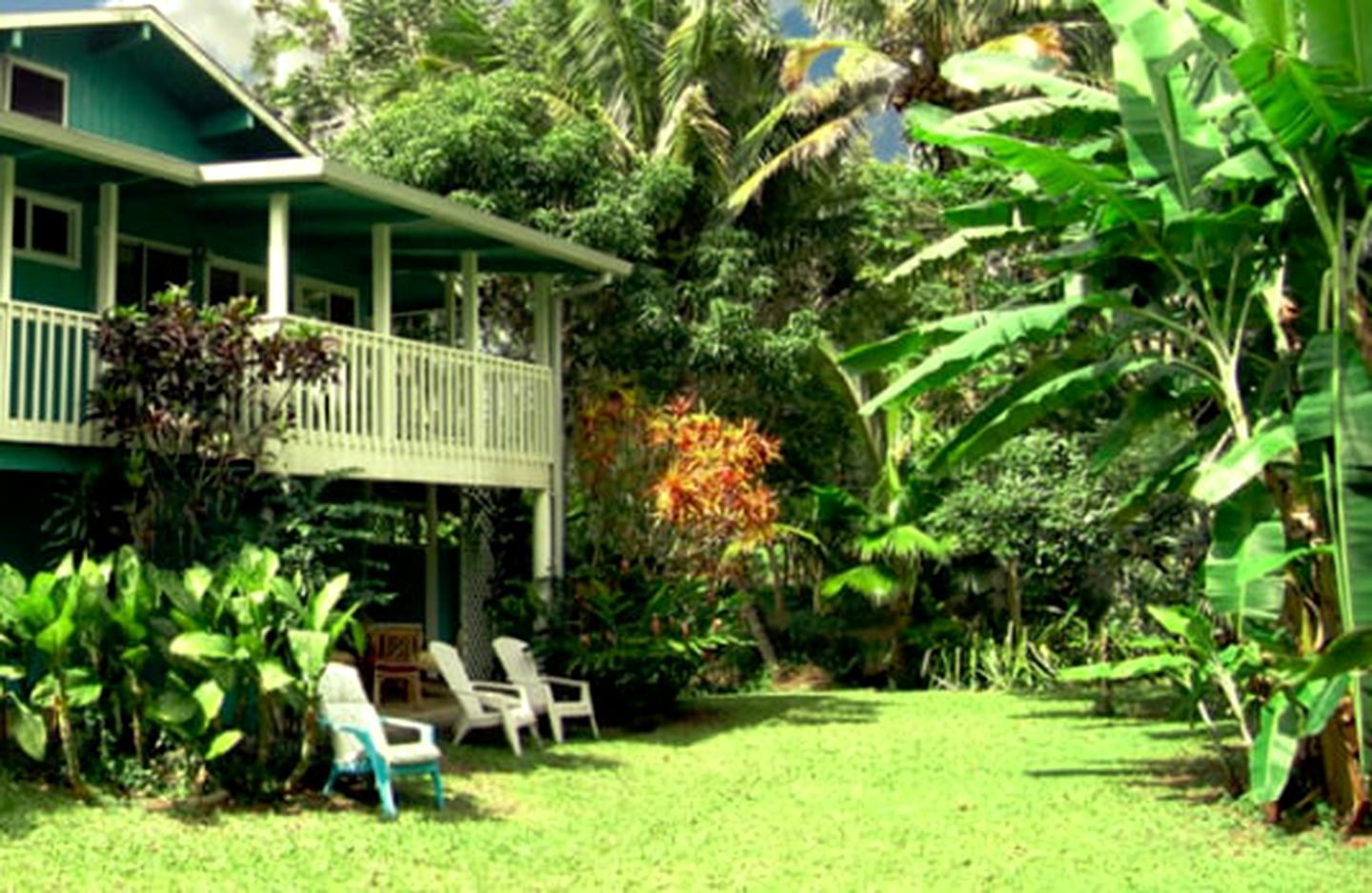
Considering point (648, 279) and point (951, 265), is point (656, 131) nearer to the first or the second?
point (648, 279)

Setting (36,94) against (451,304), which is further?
(451,304)

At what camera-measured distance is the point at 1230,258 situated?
32.5 feet

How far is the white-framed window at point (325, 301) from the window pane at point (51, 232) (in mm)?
3113

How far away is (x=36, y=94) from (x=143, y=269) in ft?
6.51

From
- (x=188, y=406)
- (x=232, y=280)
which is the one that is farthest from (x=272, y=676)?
(x=232, y=280)

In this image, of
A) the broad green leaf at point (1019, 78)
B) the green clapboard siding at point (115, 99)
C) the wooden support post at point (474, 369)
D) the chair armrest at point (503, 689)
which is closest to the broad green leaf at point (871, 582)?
the wooden support post at point (474, 369)

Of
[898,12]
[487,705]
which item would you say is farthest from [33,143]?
[898,12]

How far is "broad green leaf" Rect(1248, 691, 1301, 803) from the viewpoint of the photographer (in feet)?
30.2

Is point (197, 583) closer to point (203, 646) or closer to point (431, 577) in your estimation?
point (203, 646)

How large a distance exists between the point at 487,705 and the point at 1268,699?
22.5 ft

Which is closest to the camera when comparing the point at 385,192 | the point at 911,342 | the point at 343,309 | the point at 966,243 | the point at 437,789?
the point at 437,789

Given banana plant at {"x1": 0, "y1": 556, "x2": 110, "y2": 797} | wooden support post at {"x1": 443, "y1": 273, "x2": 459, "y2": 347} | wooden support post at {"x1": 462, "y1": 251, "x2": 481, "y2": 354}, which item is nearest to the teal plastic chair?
banana plant at {"x1": 0, "y1": 556, "x2": 110, "y2": 797}

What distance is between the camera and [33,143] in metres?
11.1

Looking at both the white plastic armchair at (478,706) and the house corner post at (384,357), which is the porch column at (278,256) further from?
the white plastic armchair at (478,706)
